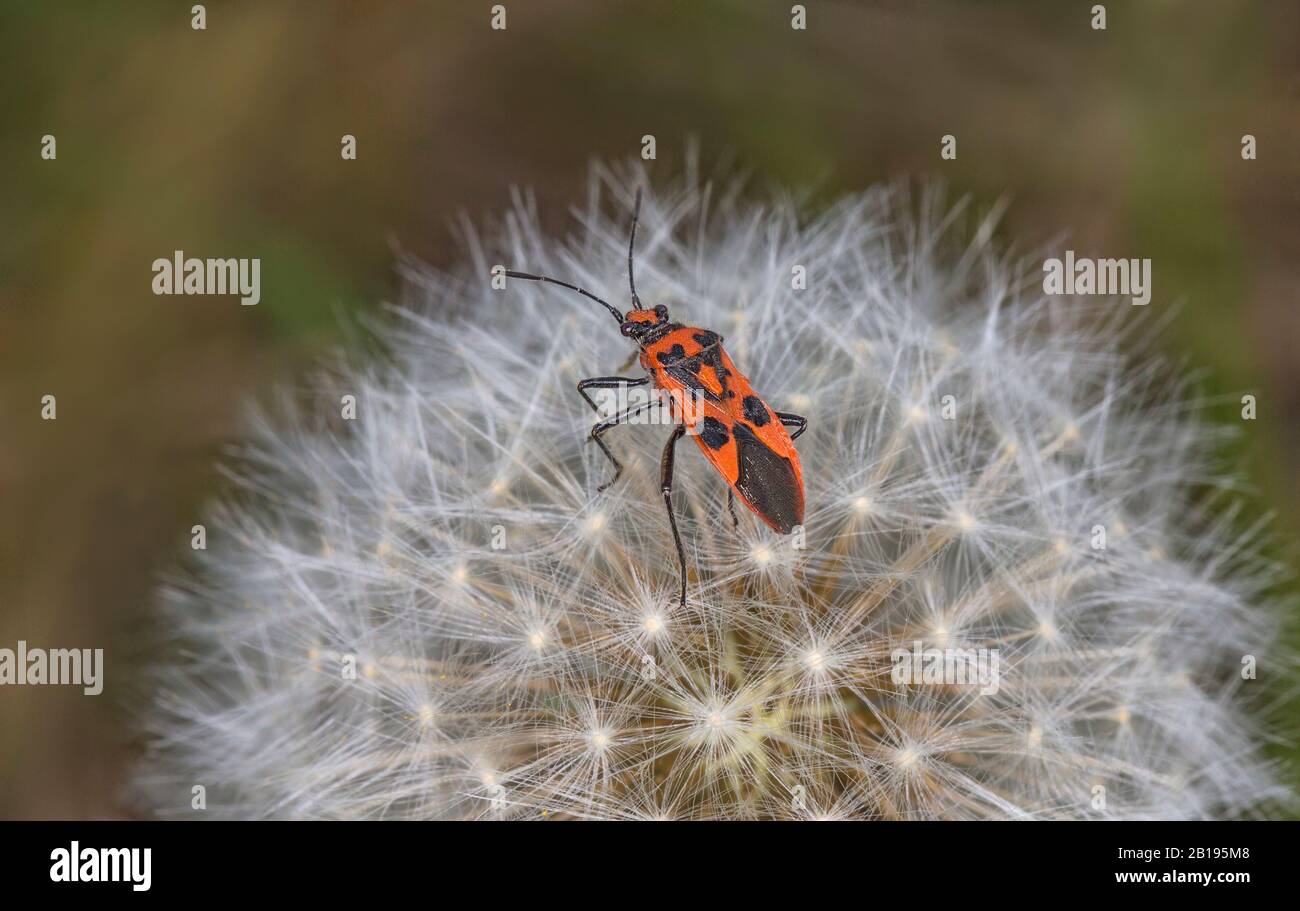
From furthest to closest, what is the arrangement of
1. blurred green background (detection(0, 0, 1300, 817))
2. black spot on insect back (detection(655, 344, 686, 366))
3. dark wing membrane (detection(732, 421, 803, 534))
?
blurred green background (detection(0, 0, 1300, 817)), black spot on insect back (detection(655, 344, 686, 366)), dark wing membrane (detection(732, 421, 803, 534))

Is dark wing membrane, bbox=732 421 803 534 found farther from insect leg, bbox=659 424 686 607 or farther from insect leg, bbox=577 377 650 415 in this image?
insect leg, bbox=577 377 650 415

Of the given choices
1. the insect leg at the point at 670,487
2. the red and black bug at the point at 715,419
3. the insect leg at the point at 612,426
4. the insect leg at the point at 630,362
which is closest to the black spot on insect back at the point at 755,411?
the red and black bug at the point at 715,419

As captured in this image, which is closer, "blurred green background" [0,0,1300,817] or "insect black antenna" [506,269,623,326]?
"insect black antenna" [506,269,623,326]

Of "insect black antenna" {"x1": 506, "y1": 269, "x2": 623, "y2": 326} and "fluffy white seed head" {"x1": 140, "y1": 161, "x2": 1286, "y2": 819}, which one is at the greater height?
"insect black antenna" {"x1": 506, "y1": 269, "x2": 623, "y2": 326}

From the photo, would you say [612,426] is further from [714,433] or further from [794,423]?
[794,423]

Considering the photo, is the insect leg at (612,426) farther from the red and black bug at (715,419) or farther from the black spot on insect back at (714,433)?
the black spot on insect back at (714,433)

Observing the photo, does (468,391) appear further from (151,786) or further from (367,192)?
(151,786)

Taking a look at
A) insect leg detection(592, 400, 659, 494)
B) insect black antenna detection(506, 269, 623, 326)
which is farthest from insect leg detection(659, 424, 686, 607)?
insect black antenna detection(506, 269, 623, 326)
